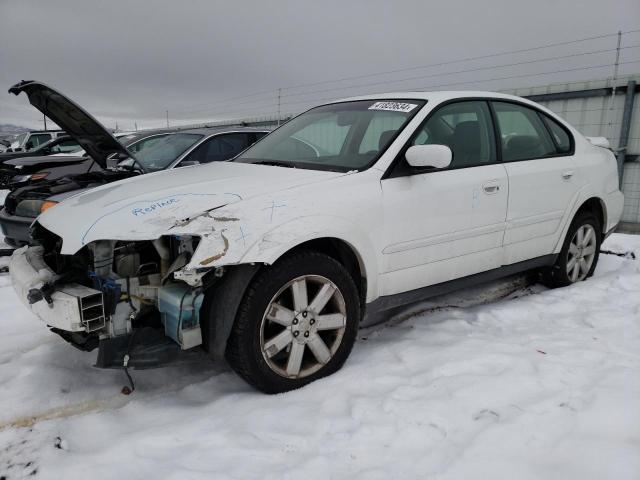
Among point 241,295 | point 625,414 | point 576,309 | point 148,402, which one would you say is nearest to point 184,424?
point 148,402

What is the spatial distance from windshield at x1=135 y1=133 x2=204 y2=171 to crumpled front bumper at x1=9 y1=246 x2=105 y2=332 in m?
3.53

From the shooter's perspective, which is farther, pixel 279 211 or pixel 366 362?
pixel 366 362

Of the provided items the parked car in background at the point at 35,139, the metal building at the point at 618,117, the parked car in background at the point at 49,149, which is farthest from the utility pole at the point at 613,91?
the parked car in background at the point at 35,139

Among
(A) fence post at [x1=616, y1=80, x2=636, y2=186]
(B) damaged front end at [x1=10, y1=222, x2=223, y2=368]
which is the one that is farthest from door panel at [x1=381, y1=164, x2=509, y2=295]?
(A) fence post at [x1=616, y1=80, x2=636, y2=186]

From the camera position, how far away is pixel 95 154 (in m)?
4.70

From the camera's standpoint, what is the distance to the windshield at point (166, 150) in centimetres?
614

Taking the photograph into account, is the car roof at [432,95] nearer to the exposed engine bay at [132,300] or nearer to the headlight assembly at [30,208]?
the exposed engine bay at [132,300]

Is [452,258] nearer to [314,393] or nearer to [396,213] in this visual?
[396,213]

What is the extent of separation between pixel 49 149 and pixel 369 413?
1033 centimetres

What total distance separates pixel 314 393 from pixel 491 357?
3.55 ft

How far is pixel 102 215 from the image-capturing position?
253cm

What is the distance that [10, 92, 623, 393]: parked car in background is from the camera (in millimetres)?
2439

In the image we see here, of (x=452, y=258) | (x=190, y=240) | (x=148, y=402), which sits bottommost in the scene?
(x=148, y=402)

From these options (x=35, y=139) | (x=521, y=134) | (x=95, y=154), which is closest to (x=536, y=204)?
(x=521, y=134)
